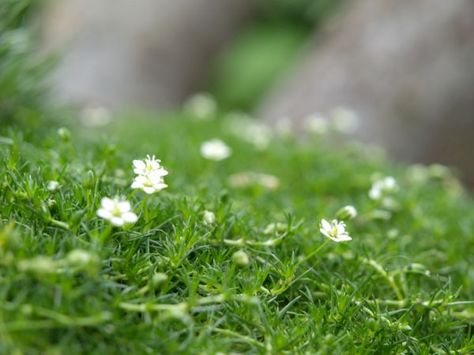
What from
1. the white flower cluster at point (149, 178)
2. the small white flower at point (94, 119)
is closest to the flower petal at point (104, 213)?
the white flower cluster at point (149, 178)

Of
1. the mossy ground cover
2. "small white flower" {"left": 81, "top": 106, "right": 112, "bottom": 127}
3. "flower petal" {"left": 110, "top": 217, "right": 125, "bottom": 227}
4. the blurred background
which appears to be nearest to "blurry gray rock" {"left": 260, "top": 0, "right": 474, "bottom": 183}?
the blurred background

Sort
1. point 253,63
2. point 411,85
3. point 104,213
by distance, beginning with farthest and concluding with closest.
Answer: point 253,63
point 411,85
point 104,213

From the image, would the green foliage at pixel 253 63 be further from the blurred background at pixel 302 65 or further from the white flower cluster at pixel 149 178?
the white flower cluster at pixel 149 178

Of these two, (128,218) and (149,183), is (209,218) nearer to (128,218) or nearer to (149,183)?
(149,183)

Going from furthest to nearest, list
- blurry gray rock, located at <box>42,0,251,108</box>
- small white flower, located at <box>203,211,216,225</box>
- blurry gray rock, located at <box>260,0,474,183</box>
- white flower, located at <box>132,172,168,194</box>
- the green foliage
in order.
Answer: the green foliage < blurry gray rock, located at <box>42,0,251,108</box> < blurry gray rock, located at <box>260,0,474,183</box> < small white flower, located at <box>203,211,216,225</box> < white flower, located at <box>132,172,168,194</box>

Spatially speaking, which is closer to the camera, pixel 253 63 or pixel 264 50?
pixel 253 63

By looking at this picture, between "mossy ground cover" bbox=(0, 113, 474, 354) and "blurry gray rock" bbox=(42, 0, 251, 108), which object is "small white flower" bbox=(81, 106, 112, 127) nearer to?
"mossy ground cover" bbox=(0, 113, 474, 354)

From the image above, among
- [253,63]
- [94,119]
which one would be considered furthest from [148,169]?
[253,63]

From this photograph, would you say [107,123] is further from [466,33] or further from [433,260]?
[466,33]
